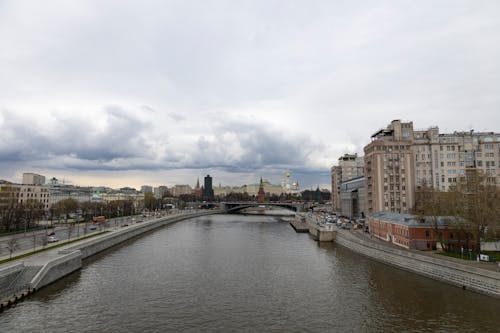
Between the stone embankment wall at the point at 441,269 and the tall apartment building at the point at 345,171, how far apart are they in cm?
9013

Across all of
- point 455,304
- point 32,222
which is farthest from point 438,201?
point 32,222

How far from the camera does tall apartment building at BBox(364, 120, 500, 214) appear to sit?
7869 cm

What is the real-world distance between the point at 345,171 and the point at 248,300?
11898 cm

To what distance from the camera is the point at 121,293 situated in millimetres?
35656

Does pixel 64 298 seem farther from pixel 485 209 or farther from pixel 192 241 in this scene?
pixel 485 209

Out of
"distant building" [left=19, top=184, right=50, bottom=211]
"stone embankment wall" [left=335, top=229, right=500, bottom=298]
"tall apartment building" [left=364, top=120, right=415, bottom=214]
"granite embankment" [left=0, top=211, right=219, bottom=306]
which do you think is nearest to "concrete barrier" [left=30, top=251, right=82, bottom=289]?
"granite embankment" [left=0, top=211, right=219, bottom=306]

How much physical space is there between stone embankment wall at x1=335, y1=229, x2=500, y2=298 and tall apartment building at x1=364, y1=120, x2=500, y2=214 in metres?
27.7

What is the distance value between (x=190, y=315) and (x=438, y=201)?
41.5 m

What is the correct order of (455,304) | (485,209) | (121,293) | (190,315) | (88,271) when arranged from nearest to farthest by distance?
(190,315) < (455,304) < (121,293) < (485,209) < (88,271)

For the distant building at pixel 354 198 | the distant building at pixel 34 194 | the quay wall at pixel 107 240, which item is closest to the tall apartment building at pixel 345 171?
the distant building at pixel 354 198

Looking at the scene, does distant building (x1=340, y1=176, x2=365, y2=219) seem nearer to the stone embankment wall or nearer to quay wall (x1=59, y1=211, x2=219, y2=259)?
the stone embankment wall

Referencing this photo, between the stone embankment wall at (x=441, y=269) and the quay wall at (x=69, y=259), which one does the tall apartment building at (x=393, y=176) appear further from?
the quay wall at (x=69, y=259)

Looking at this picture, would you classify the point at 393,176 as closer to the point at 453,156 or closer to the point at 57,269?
the point at 453,156

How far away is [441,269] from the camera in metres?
39.4
